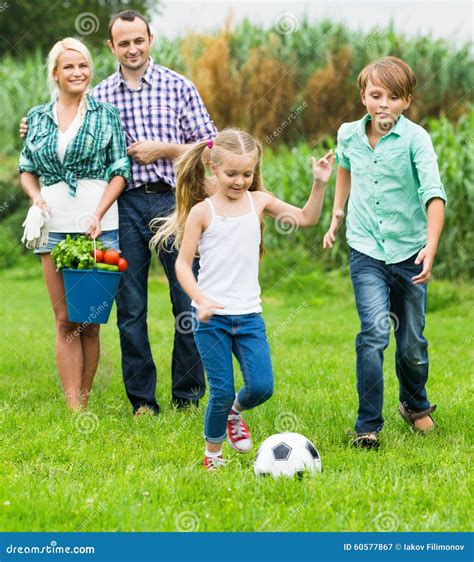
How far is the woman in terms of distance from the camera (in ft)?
18.6

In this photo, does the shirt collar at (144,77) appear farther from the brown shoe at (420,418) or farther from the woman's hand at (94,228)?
the brown shoe at (420,418)

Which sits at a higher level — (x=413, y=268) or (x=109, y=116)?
(x=109, y=116)

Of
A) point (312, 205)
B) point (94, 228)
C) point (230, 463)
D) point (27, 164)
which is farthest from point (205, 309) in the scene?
point (27, 164)

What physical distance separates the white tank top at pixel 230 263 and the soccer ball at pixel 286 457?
0.61 m

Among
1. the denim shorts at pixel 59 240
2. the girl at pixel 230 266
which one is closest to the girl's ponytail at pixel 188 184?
the girl at pixel 230 266

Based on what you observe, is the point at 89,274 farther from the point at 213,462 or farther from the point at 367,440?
the point at 367,440

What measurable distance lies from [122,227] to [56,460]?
159 cm

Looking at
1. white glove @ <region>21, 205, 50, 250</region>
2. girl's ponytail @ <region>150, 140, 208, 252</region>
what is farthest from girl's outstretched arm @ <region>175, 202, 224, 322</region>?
white glove @ <region>21, 205, 50, 250</region>

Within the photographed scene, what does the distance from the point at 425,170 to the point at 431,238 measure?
36 cm

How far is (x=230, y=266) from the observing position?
14.8 ft

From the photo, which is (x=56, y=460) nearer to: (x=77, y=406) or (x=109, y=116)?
(x=77, y=406)

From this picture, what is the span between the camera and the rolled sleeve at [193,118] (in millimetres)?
5969
